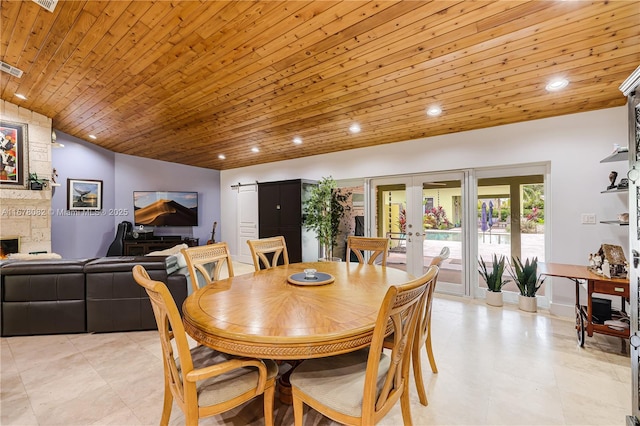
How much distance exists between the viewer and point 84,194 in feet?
18.3

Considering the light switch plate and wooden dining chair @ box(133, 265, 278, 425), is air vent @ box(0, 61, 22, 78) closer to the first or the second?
wooden dining chair @ box(133, 265, 278, 425)

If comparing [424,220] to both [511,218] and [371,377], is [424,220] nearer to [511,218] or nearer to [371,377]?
[511,218]

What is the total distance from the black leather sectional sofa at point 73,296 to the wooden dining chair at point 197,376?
1.74 metres

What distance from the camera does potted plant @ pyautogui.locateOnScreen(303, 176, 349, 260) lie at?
16.4ft

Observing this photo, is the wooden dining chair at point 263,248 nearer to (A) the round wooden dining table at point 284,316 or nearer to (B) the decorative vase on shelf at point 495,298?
(A) the round wooden dining table at point 284,316

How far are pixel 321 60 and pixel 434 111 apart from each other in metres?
1.66

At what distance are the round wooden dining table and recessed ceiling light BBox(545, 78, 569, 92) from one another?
2.42 meters

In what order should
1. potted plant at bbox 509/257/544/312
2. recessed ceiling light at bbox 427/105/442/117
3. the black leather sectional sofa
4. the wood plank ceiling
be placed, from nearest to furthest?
the wood plank ceiling, the black leather sectional sofa, recessed ceiling light at bbox 427/105/442/117, potted plant at bbox 509/257/544/312

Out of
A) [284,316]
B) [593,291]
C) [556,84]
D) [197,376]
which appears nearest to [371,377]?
[284,316]

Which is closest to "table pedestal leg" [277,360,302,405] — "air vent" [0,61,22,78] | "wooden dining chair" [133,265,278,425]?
"wooden dining chair" [133,265,278,425]

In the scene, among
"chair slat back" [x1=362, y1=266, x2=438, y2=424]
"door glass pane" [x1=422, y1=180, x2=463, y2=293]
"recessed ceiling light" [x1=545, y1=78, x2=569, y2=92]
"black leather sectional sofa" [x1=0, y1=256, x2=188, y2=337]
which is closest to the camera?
"chair slat back" [x1=362, y1=266, x2=438, y2=424]

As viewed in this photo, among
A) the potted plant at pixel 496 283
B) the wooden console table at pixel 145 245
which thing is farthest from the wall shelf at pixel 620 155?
the wooden console table at pixel 145 245

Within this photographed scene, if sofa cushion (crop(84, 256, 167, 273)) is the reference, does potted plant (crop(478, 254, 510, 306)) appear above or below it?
below

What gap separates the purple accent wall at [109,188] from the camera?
17.3 ft
